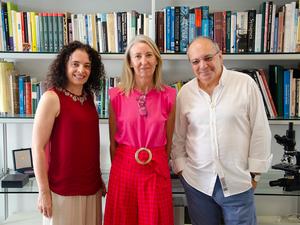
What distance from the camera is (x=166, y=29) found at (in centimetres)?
221

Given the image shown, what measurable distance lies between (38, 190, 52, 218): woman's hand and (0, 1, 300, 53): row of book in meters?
1.01

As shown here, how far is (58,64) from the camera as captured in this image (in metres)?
1.71

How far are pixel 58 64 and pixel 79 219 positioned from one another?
2.60ft

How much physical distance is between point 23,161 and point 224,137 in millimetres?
1495

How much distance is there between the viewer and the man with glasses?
5.63 feet

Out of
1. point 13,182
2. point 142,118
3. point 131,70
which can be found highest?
point 131,70

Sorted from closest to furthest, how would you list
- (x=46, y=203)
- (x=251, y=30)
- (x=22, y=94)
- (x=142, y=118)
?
(x=46, y=203) → (x=142, y=118) → (x=251, y=30) → (x=22, y=94)

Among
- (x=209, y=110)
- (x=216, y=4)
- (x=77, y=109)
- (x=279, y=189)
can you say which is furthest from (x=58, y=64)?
Result: (x=279, y=189)

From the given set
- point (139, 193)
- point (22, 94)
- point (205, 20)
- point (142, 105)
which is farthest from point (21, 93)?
point (205, 20)

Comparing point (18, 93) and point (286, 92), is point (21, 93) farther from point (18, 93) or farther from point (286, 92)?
point (286, 92)

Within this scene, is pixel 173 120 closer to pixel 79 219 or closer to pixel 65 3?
pixel 79 219

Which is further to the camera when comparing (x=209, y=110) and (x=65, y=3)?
(x=65, y=3)

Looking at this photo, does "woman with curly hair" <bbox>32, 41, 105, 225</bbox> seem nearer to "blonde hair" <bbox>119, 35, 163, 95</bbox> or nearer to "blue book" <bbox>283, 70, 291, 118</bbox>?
"blonde hair" <bbox>119, 35, 163, 95</bbox>

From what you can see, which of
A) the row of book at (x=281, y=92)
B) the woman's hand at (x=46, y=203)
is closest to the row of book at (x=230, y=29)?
the row of book at (x=281, y=92)
